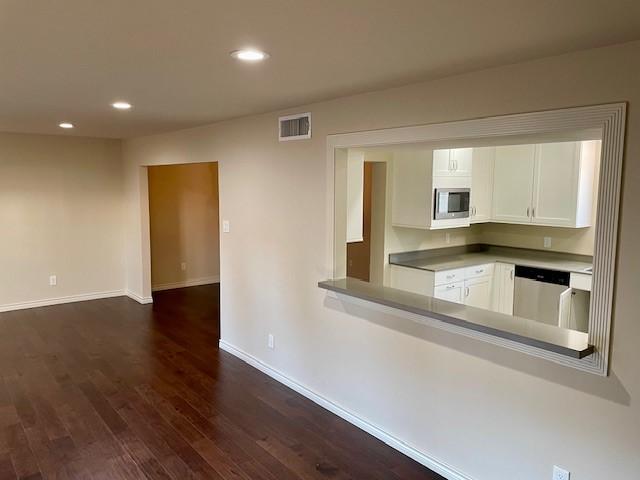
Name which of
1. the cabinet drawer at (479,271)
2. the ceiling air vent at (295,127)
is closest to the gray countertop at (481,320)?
the ceiling air vent at (295,127)

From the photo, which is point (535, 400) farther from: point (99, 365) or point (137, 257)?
point (137, 257)

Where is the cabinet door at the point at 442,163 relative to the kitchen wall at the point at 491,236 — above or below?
above

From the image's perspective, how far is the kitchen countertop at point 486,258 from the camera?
483cm

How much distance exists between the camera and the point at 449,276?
481 centimetres

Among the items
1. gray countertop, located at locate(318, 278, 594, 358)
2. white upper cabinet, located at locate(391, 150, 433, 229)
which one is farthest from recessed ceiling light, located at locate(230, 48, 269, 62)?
white upper cabinet, located at locate(391, 150, 433, 229)

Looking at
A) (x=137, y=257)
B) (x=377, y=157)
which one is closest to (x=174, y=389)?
(x=377, y=157)

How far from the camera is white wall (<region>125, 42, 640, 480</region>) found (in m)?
2.10

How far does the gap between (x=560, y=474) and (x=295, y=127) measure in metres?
2.83

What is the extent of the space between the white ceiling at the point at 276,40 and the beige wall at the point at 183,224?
425 centimetres

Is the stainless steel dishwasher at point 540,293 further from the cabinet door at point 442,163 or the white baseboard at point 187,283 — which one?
the white baseboard at point 187,283

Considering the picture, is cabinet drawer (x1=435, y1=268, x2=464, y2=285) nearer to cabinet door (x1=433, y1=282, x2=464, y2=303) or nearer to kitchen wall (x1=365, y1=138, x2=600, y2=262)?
cabinet door (x1=433, y1=282, x2=464, y2=303)

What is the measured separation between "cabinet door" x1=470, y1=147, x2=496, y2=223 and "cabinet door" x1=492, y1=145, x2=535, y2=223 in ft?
0.18

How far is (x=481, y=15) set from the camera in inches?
66.2

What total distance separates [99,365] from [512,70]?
425 cm
